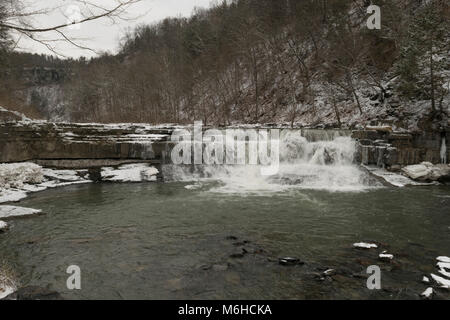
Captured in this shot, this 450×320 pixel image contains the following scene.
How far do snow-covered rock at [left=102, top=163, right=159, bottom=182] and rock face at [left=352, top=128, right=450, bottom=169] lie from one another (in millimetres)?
9616

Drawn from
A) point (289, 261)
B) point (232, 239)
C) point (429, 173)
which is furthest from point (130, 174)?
point (429, 173)

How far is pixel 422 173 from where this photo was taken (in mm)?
13195

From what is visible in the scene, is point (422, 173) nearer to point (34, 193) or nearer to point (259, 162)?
point (259, 162)

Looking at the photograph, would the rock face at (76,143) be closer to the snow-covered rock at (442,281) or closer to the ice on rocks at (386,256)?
the ice on rocks at (386,256)

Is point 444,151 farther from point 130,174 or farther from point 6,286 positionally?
point 6,286

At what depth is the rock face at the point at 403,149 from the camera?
574 inches

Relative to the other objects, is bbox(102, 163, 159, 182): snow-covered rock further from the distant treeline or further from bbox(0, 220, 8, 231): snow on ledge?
the distant treeline

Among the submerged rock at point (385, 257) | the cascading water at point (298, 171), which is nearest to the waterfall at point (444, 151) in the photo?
the cascading water at point (298, 171)

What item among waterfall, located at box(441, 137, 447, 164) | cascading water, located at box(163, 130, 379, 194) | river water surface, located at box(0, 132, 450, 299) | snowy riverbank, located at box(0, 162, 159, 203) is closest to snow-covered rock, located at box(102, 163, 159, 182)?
snowy riverbank, located at box(0, 162, 159, 203)

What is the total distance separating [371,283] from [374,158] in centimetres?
1137

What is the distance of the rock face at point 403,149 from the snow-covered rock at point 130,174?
9.62 meters

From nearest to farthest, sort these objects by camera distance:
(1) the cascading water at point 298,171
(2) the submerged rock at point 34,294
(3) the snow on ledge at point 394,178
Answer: (2) the submerged rock at point 34,294 < (1) the cascading water at point 298,171 < (3) the snow on ledge at point 394,178

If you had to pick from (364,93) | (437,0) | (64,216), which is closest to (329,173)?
(64,216)

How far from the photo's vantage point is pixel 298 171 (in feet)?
45.9
